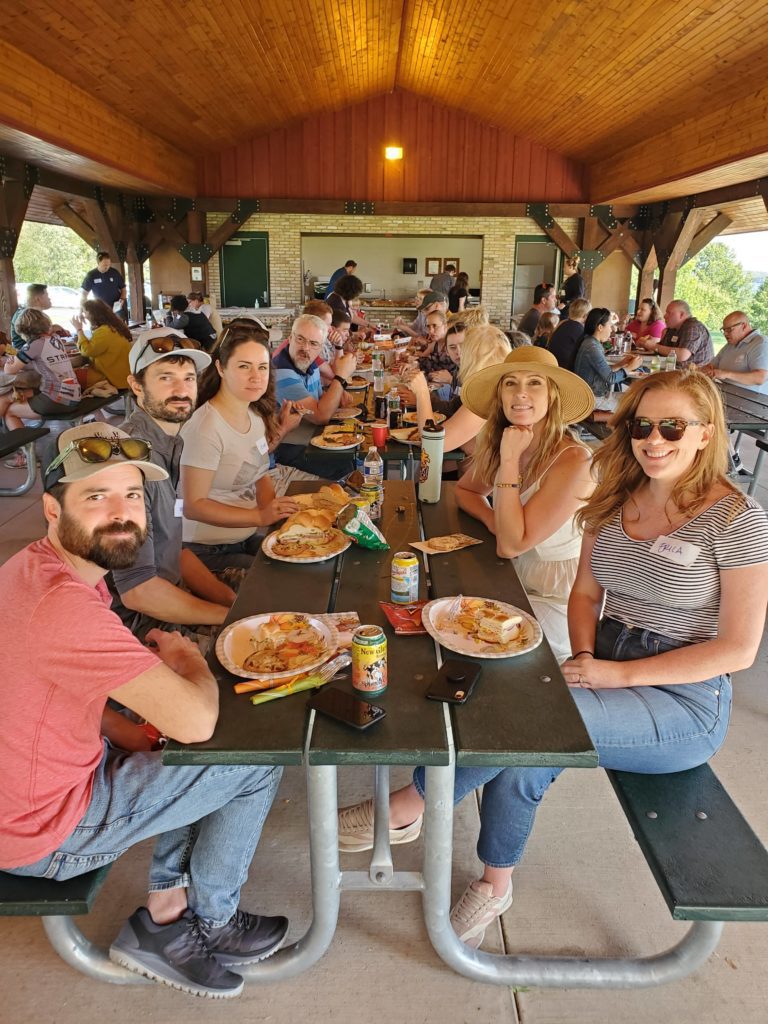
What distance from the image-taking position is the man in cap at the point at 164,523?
2.25 m

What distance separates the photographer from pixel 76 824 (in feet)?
Answer: 4.97

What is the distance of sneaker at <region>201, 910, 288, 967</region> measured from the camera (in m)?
1.77

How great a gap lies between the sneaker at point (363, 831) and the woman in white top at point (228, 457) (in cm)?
106

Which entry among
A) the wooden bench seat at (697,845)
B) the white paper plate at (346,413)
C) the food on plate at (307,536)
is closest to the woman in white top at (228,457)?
the food on plate at (307,536)

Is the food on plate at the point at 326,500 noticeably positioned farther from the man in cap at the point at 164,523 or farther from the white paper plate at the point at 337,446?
the white paper plate at the point at 337,446

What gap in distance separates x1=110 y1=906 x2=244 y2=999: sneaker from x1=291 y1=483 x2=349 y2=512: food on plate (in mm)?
1395

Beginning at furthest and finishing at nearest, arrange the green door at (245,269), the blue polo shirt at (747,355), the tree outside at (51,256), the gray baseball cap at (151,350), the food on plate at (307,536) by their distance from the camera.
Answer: the tree outside at (51,256) < the green door at (245,269) < the blue polo shirt at (747,355) < the gray baseball cap at (151,350) < the food on plate at (307,536)

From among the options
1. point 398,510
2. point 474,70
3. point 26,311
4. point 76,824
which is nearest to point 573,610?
point 398,510

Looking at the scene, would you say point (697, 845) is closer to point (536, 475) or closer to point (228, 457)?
point (536, 475)

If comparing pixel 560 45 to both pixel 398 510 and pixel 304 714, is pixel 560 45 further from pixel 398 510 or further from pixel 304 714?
pixel 304 714

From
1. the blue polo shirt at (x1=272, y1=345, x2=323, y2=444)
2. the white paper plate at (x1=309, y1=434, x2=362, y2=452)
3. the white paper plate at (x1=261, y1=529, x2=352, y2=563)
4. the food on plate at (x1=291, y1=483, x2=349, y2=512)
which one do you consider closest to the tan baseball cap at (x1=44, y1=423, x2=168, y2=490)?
the white paper plate at (x1=261, y1=529, x2=352, y2=563)

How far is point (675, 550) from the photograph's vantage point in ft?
6.06

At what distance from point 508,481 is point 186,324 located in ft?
24.6

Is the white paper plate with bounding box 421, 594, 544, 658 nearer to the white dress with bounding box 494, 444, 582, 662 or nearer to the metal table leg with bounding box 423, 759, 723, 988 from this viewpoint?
the metal table leg with bounding box 423, 759, 723, 988
